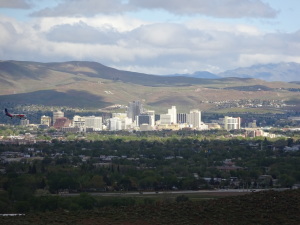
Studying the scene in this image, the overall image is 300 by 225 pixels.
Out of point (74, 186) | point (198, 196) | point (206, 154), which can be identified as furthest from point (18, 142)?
point (198, 196)

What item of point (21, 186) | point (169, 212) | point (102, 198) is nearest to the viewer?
point (169, 212)

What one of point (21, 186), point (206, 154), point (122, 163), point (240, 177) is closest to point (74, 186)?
point (21, 186)

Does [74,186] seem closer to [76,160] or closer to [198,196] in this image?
[198,196]

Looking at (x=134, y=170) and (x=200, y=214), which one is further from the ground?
(x=134, y=170)

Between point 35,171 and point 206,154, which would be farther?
point 206,154

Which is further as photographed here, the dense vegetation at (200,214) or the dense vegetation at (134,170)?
the dense vegetation at (134,170)

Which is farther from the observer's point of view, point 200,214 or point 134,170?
point 134,170

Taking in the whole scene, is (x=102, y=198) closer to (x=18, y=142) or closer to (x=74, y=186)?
(x=74, y=186)

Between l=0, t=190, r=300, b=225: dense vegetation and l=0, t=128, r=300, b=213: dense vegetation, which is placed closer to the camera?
l=0, t=190, r=300, b=225: dense vegetation

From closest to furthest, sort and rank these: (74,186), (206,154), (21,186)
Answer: (21,186), (74,186), (206,154)
